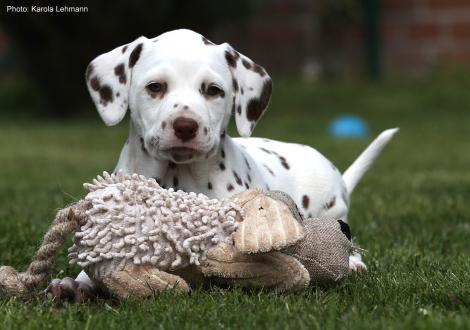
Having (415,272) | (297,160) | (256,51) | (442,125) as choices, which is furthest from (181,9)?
(415,272)

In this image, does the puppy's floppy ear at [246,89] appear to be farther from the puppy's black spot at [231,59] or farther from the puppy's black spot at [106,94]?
the puppy's black spot at [106,94]

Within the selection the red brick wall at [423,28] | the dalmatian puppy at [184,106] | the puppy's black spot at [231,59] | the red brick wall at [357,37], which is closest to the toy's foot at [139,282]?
the dalmatian puppy at [184,106]

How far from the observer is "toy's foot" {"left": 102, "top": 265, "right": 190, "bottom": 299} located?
397 centimetres

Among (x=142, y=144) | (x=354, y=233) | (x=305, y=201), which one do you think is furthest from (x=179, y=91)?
(x=354, y=233)

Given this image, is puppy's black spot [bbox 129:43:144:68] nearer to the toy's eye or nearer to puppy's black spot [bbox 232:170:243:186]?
the toy's eye

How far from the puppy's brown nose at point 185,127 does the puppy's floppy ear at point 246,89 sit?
57 cm

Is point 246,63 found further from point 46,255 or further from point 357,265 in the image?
point 46,255

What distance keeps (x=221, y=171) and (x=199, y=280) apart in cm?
84

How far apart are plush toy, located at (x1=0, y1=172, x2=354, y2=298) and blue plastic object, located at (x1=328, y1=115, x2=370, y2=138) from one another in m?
13.0

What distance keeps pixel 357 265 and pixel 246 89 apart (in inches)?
43.1

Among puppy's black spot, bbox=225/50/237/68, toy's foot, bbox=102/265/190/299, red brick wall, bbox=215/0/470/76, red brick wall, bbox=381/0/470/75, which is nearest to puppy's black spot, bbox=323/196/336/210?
puppy's black spot, bbox=225/50/237/68

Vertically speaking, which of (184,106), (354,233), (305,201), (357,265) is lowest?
(354,233)

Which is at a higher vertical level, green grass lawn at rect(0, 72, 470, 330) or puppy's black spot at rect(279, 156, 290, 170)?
puppy's black spot at rect(279, 156, 290, 170)

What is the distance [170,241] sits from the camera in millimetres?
3986
